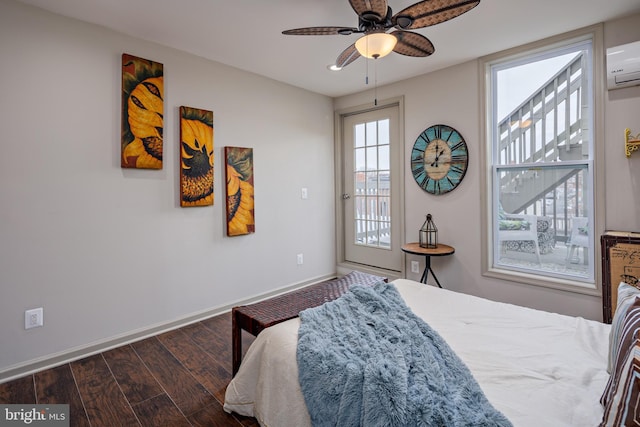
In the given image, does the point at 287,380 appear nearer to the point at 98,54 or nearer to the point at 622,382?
the point at 622,382

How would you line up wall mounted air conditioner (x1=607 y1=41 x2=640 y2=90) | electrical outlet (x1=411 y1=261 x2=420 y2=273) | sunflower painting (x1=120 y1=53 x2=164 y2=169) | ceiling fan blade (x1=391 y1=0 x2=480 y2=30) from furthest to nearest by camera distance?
electrical outlet (x1=411 y1=261 x2=420 y2=273)
sunflower painting (x1=120 y1=53 x2=164 y2=169)
wall mounted air conditioner (x1=607 y1=41 x2=640 y2=90)
ceiling fan blade (x1=391 y1=0 x2=480 y2=30)

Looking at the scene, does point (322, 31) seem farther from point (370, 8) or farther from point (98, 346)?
point (98, 346)

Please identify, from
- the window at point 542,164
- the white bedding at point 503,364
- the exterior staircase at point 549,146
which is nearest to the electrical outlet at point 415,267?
the window at point 542,164

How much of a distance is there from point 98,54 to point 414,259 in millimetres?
3484

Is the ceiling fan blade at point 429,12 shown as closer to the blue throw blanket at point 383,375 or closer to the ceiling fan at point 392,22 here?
the ceiling fan at point 392,22

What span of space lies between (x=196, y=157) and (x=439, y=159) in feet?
8.00

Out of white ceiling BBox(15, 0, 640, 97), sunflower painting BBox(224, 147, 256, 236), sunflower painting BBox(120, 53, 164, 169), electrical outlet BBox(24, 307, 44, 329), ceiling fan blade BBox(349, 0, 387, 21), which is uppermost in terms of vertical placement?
white ceiling BBox(15, 0, 640, 97)

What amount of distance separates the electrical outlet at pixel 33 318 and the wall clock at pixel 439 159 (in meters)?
3.47

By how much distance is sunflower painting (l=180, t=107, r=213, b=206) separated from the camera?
2.87 meters

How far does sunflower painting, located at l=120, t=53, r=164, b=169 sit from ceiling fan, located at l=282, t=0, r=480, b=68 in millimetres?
1402

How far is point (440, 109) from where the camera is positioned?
3.38 metres

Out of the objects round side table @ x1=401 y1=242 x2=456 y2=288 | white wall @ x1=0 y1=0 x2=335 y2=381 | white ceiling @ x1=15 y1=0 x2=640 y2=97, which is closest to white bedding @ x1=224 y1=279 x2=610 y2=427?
round side table @ x1=401 y1=242 x2=456 y2=288

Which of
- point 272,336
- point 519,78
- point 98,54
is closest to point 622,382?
point 272,336

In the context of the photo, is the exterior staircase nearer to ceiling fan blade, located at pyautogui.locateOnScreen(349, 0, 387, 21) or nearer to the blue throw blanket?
ceiling fan blade, located at pyautogui.locateOnScreen(349, 0, 387, 21)
